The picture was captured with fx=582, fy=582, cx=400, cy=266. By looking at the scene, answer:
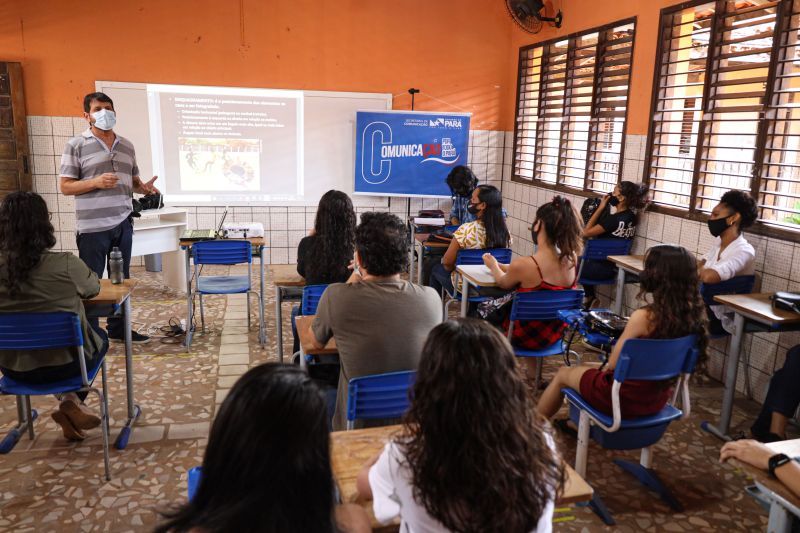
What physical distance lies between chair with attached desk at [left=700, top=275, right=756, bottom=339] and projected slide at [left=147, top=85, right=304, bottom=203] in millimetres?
4789

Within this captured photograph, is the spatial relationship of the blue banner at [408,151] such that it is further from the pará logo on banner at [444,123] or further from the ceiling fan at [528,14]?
the ceiling fan at [528,14]

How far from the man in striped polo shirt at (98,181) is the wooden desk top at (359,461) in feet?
10.5

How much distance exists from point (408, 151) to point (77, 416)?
4994 mm

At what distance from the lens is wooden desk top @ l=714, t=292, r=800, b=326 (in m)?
3.04

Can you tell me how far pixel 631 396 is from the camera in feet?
8.32

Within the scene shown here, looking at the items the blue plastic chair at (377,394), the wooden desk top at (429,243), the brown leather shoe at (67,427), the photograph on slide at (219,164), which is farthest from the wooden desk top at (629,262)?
the photograph on slide at (219,164)

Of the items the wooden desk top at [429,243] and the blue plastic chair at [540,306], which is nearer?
the blue plastic chair at [540,306]

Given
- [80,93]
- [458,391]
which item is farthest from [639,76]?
[80,93]

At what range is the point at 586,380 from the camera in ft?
8.83

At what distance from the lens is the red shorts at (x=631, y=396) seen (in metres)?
2.54

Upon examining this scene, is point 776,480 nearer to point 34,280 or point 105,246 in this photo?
point 34,280

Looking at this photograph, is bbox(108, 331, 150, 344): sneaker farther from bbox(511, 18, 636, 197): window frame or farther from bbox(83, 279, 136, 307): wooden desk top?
bbox(511, 18, 636, 197): window frame

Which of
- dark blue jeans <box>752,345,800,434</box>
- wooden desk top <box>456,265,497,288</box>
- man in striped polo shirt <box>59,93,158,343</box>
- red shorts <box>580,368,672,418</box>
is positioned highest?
man in striped polo shirt <box>59,93,158,343</box>

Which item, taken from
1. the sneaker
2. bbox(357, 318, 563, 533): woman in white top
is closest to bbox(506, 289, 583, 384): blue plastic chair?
bbox(357, 318, 563, 533): woman in white top
